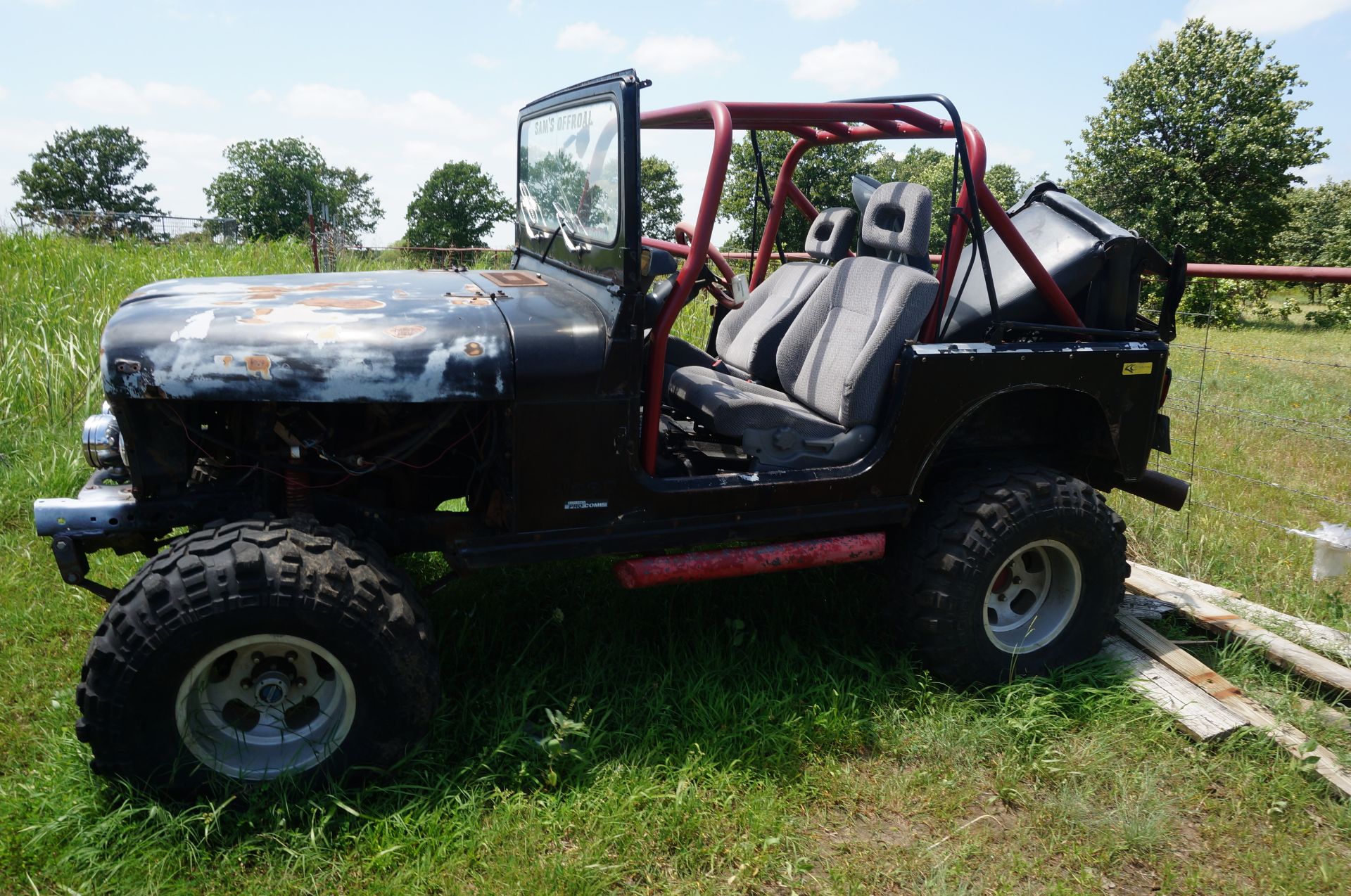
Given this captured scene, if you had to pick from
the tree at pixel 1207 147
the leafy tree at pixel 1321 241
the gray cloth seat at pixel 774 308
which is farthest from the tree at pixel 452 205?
the gray cloth seat at pixel 774 308

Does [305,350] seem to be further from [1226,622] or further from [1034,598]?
[1226,622]

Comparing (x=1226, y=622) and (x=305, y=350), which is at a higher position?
(x=305, y=350)

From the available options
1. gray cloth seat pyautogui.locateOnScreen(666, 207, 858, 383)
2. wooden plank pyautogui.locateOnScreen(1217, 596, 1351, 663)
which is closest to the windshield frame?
gray cloth seat pyautogui.locateOnScreen(666, 207, 858, 383)

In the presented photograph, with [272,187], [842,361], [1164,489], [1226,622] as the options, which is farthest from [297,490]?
[272,187]

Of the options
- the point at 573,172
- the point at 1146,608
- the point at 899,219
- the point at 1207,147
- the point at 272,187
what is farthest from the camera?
the point at 272,187

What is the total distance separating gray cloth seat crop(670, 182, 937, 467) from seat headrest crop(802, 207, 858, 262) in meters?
0.39

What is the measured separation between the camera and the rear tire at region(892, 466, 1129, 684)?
3127mm

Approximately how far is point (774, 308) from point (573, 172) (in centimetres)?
124

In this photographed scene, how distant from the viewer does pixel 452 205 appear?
3591 centimetres

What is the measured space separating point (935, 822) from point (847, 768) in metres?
0.32

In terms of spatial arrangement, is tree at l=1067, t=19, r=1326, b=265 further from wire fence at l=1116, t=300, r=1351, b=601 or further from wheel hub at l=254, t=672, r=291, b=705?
wheel hub at l=254, t=672, r=291, b=705

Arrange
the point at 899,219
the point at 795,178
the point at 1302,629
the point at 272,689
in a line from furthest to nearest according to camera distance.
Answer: the point at 795,178 < the point at 1302,629 < the point at 899,219 < the point at 272,689

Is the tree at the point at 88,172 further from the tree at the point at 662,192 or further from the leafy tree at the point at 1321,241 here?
the leafy tree at the point at 1321,241

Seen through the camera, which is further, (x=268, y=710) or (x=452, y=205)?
(x=452, y=205)
